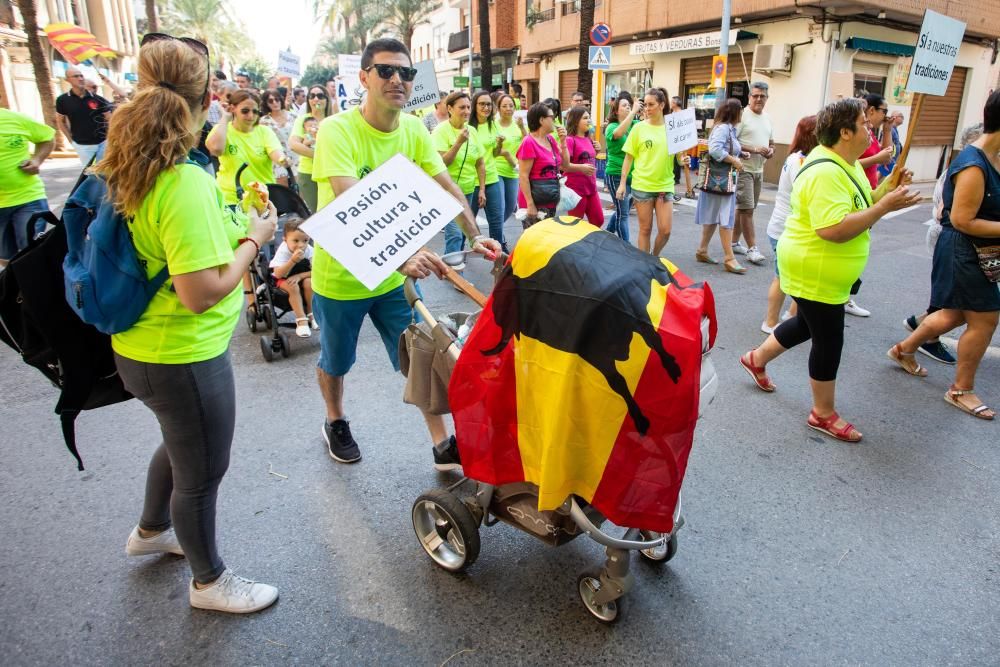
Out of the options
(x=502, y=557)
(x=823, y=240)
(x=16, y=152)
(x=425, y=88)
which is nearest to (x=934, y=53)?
(x=823, y=240)

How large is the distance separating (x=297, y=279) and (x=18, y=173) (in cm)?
232

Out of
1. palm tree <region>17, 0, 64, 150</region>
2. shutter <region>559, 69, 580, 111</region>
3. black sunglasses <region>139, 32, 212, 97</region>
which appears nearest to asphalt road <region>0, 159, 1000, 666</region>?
black sunglasses <region>139, 32, 212, 97</region>

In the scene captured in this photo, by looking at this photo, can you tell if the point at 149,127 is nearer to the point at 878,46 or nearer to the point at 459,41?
the point at 878,46

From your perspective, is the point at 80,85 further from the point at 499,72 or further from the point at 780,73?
the point at 499,72

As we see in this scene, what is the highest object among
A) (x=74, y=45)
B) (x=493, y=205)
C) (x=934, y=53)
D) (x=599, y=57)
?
(x=599, y=57)

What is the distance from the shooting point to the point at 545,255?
1955 mm

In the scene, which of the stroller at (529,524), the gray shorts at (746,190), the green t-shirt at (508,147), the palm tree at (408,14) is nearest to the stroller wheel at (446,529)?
the stroller at (529,524)

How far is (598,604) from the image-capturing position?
2369 millimetres

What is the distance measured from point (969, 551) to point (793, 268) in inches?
64.3

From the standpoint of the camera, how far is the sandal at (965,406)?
13.1ft

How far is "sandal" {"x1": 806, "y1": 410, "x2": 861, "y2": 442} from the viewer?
371 centimetres

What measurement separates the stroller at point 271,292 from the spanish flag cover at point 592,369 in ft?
10.8

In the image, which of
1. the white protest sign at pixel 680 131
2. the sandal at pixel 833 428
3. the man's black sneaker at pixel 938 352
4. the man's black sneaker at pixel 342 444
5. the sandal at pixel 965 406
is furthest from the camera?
the white protest sign at pixel 680 131

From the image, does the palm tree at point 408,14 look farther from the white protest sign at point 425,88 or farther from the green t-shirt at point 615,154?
the green t-shirt at point 615,154
